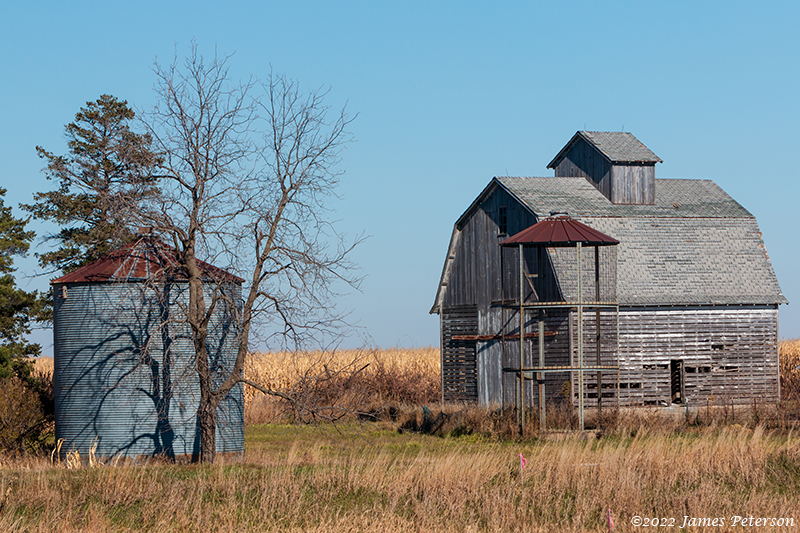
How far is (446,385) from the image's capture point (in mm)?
31641

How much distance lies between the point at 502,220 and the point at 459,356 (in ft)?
15.6

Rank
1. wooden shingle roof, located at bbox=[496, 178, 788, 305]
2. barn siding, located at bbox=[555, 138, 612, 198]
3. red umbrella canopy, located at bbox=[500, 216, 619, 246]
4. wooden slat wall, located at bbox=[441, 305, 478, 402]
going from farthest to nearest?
barn siding, located at bbox=[555, 138, 612, 198] → wooden slat wall, located at bbox=[441, 305, 478, 402] → wooden shingle roof, located at bbox=[496, 178, 788, 305] → red umbrella canopy, located at bbox=[500, 216, 619, 246]

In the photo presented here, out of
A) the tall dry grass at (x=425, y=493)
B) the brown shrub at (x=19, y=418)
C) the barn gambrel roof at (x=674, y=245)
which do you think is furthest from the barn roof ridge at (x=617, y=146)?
the brown shrub at (x=19, y=418)

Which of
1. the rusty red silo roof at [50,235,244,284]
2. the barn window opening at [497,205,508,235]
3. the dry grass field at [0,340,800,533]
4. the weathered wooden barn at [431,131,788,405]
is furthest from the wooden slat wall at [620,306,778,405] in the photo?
the rusty red silo roof at [50,235,244,284]

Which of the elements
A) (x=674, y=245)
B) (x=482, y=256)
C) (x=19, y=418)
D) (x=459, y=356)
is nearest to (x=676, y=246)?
(x=674, y=245)

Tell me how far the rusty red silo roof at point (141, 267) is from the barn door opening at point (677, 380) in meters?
15.0

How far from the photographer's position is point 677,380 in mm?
29047

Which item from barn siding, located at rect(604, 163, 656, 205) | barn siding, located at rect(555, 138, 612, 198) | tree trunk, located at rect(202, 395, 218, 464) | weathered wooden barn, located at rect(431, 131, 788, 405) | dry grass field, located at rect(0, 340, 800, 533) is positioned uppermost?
barn siding, located at rect(555, 138, 612, 198)

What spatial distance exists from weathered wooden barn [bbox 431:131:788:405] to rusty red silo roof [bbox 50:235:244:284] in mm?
10561

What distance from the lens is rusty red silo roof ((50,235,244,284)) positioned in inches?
737

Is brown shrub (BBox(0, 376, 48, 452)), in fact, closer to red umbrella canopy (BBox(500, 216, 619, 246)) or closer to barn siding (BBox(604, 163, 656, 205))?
red umbrella canopy (BBox(500, 216, 619, 246))

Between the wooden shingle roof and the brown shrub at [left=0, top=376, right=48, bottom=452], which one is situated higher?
the wooden shingle roof

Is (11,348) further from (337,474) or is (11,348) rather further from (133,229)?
(337,474)

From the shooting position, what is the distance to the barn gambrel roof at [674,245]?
28.9 m
